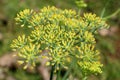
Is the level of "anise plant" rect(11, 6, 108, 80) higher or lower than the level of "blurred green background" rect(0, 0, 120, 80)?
lower

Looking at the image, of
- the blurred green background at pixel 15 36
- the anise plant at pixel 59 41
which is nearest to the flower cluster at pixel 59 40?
the anise plant at pixel 59 41

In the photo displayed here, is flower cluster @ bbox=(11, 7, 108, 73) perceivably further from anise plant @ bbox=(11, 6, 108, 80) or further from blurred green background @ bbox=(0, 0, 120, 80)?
blurred green background @ bbox=(0, 0, 120, 80)

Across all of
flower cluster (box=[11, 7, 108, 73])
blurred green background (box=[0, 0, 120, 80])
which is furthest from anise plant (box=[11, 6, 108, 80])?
blurred green background (box=[0, 0, 120, 80])

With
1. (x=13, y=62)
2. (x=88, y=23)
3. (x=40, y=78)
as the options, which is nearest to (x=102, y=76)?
(x=40, y=78)

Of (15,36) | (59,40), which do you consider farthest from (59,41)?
(15,36)

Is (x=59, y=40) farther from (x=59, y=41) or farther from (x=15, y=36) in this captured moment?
(x=15, y=36)

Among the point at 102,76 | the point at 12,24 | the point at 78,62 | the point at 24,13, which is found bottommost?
the point at 78,62

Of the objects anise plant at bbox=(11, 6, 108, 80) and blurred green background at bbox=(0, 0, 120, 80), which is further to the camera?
blurred green background at bbox=(0, 0, 120, 80)

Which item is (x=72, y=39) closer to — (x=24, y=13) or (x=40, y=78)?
(x=24, y=13)

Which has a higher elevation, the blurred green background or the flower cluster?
the blurred green background
